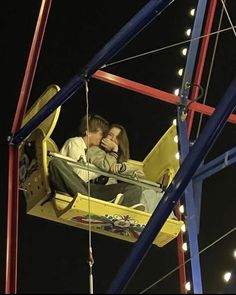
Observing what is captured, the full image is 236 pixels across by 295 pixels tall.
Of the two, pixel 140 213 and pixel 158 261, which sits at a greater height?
pixel 158 261

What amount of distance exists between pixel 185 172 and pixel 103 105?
2.86 meters

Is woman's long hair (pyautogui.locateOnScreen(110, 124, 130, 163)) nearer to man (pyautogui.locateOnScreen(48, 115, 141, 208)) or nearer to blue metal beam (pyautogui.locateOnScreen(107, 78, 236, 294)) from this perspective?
man (pyautogui.locateOnScreen(48, 115, 141, 208))

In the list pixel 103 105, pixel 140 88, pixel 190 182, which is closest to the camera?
pixel 190 182

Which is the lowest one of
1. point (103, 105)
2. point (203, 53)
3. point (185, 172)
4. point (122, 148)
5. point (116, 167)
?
point (185, 172)

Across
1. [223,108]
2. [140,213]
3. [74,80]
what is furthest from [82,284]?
[223,108]

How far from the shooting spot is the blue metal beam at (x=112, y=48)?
2750 mm

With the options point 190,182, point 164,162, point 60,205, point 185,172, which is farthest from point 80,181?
point 185,172

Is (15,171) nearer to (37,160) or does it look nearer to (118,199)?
(37,160)

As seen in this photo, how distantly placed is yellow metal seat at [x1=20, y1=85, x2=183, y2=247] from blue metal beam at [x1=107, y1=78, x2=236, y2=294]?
87 centimetres

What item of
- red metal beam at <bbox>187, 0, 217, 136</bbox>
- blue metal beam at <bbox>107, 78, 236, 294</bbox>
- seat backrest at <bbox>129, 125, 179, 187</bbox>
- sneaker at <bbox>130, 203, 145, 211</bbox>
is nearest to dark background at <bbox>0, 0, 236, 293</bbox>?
red metal beam at <bbox>187, 0, 217, 136</bbox>

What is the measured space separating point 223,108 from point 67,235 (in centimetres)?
296

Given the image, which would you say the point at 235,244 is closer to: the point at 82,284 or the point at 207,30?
the point at 82,284

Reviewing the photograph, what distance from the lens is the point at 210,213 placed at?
15.8 ft

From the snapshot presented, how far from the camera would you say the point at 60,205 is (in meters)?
3.17
